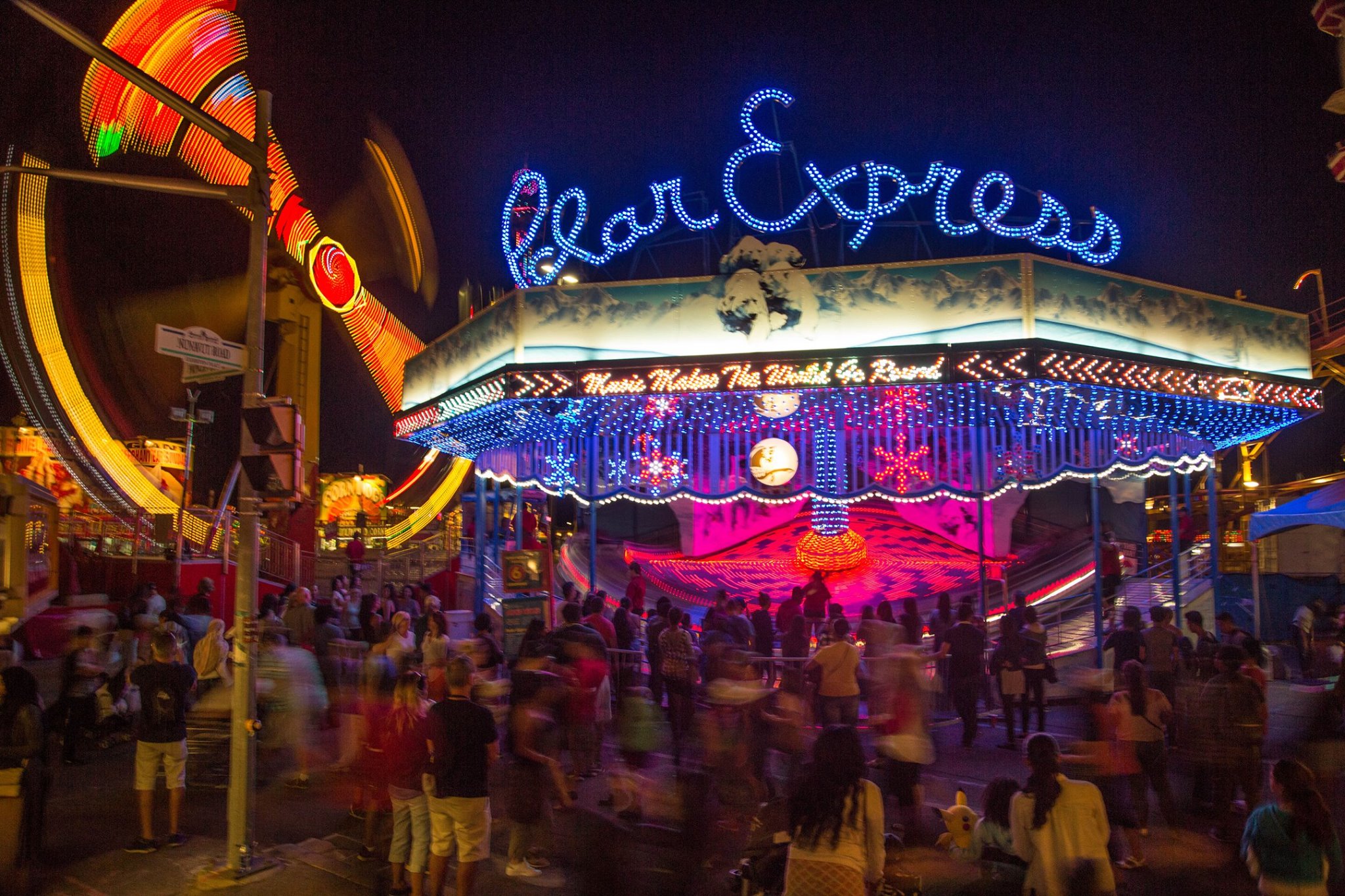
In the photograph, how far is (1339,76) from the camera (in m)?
Answer: 17.6

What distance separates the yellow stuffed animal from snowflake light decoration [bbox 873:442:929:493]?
761 cm

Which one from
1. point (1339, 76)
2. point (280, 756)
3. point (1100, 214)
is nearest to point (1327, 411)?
point (1339, 76)

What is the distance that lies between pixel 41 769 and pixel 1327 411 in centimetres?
3099

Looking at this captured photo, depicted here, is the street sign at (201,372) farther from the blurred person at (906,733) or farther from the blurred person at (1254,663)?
the blurred person at (1254,663)

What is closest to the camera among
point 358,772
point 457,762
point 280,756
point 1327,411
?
point 457,762

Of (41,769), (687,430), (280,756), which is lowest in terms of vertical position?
(280,756)

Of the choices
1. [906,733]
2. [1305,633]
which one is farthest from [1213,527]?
[906,733]

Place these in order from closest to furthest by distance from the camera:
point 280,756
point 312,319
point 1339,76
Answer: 1. point 280,756
2. point 1339,76
3. point 312,319

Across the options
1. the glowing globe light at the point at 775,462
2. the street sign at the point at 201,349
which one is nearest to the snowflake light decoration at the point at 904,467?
the glowing globe light at the point at 775,462

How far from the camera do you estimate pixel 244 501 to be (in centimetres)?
692

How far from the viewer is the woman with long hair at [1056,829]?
4.42 meters

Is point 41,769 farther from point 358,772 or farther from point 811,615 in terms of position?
point 811,615

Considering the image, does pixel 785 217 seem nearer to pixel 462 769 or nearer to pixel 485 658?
pixel 485 658

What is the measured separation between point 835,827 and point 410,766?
121 inches
